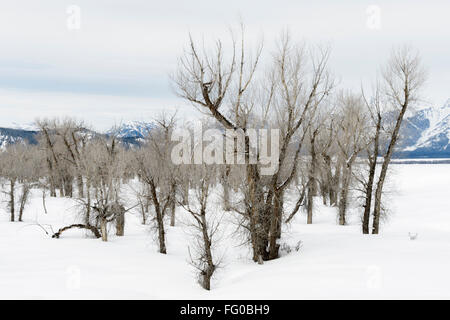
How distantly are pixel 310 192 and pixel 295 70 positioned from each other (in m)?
20.7

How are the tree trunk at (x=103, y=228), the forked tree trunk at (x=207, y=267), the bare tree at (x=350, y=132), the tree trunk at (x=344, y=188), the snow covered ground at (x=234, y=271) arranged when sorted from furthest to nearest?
the tree trunk at (x=344, y=188)
the bare tree at (x=350, y=132)
the tree trunk at (x=103, y=228)
the forked tree trunk at (x=207, y=267)
the snow covered ground at (x=234, y=271)

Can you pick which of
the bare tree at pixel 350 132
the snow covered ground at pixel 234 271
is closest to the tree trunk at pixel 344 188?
the bare tree at pixel 350 132

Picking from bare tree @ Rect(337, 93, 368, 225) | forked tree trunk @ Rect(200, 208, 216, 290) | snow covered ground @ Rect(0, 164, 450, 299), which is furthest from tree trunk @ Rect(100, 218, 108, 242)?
bare tree @ Rect(337, 93, 368, 225)

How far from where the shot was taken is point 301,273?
1391cm

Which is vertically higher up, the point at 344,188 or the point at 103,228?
A: the point at 344,188

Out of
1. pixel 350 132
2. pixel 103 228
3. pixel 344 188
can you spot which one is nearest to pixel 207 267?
pixel 103 228

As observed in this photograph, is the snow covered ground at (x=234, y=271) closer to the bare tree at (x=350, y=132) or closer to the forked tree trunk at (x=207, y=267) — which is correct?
the forked tree trunk at (x=207, y=267)

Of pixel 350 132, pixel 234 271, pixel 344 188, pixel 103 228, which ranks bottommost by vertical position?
pixel 234 271

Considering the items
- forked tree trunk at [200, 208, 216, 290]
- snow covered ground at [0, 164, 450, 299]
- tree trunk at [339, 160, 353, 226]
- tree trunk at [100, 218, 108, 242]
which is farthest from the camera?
tree trunk at [339, 160, 353, 226]

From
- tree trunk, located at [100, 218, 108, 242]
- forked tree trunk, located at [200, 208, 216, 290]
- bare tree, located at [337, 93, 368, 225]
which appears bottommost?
tree trunk, located at [100, 218, 108, 242]

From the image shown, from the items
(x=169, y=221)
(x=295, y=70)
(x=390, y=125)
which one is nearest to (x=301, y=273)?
(x=295, y=70)

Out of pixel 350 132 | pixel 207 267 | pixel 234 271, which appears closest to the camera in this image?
pixel 207 267

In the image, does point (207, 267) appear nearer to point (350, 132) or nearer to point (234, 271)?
point (234, 271)

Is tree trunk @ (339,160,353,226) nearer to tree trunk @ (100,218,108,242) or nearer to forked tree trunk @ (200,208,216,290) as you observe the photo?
forked tree trunk @ (200,208,216,290)
